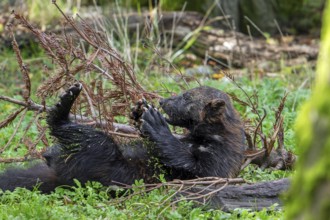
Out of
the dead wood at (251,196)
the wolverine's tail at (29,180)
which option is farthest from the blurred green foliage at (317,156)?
the wolverine's tail at (29,180)

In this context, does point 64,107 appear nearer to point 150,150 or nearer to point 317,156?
point 150,150

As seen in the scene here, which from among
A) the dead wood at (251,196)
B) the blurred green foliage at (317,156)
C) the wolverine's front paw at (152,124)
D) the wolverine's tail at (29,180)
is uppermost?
the blurred green foliage at (317,156)

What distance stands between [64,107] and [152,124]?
73 cm

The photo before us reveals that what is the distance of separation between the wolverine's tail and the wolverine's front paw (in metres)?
0.90

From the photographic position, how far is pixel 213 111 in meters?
5.95

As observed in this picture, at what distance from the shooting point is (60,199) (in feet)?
18.1

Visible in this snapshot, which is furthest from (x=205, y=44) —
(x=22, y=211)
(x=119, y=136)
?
(x=22, y=211)

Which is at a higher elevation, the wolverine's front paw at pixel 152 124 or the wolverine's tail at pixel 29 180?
the wolverine's front paw at pixel 152 124

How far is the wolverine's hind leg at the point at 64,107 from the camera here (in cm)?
563

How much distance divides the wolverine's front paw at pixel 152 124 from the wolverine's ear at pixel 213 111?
462mm

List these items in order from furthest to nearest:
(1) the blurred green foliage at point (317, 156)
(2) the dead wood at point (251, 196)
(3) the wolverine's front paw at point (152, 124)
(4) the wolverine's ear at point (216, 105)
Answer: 1. (4) the wolverine's ear at point (216, 105)
2. (3) the wolverine's front paw at point (152, 124)
3. (2) the dead wood at point (251, 196)
4. (1) the blurred green foliage at point (317, 156)

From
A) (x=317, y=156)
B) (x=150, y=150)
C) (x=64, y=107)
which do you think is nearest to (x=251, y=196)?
(x=150, y=150)

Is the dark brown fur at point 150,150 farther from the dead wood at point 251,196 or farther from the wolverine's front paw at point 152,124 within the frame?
the dead wood at point 251,196

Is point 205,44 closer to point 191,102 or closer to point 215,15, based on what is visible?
point 215,15
